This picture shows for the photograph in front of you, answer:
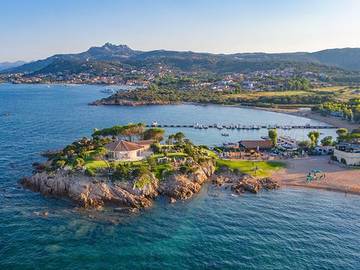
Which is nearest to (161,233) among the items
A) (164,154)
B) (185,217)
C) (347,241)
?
(185,217)

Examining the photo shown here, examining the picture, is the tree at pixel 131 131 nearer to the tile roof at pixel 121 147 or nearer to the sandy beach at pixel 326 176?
the tile roof at pixel 121 147

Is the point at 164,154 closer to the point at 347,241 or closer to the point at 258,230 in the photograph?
the point at 258,230

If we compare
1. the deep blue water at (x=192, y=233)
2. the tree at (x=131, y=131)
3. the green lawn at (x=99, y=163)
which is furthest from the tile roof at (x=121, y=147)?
the tree at (x=131, y=131)

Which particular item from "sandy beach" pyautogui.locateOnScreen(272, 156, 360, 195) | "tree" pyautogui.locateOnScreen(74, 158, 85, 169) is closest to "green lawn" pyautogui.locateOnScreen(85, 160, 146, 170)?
"tree" pyautogui.locateOnScreen(74, 158, 85, 169)

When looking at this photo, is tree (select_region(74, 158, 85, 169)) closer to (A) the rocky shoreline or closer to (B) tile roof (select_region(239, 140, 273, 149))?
(A) the rocky shoreline

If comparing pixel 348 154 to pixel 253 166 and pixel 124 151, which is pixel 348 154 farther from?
pixel 124 151
